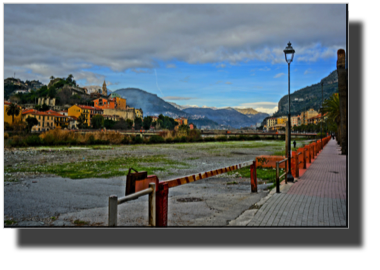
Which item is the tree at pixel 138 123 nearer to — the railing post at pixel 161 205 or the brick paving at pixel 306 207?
the brick paving at pixel 306 207

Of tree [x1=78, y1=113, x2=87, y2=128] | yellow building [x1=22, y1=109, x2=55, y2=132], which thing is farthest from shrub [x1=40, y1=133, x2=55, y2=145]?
tree [x1=78, y1=113, x2=87, y2=128]

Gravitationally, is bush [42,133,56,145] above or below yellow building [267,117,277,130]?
below

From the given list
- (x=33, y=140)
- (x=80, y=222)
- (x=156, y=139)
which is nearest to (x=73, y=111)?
(x=156, y=139)

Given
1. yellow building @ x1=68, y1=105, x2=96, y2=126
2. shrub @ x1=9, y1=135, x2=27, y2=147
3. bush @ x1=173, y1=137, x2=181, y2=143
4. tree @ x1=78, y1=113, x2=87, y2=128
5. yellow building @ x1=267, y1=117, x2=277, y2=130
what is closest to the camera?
shrub @ x1=9, y1=135, x2=27, y2=147

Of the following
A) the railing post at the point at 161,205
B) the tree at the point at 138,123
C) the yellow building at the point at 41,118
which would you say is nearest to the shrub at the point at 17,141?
the yellow building at the point at 41,118

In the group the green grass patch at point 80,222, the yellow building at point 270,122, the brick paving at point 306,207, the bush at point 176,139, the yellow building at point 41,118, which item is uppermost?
the yellow building at point 270,122

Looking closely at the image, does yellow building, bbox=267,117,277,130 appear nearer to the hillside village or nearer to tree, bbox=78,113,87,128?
the hillside village

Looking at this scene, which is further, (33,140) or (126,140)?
(126,140)

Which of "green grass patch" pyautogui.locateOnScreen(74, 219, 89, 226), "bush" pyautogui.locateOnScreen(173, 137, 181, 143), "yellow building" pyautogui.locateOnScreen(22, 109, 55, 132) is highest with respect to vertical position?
"yellow building" pyautogui.locateOnScreen(22, 109, 55, 132)

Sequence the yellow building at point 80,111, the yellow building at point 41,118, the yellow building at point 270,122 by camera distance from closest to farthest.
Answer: the yellow building at point 41,118, the yellow building at point 80,111, the yellow building at point 270,122

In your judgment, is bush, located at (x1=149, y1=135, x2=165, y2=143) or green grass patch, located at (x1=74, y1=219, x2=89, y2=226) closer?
green grass patch, located at (x1=74, y1=219, x2=89, y2=226)

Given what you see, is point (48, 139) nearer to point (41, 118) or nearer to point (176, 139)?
point (176, 139)

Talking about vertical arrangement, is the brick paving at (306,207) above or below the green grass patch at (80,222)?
above
